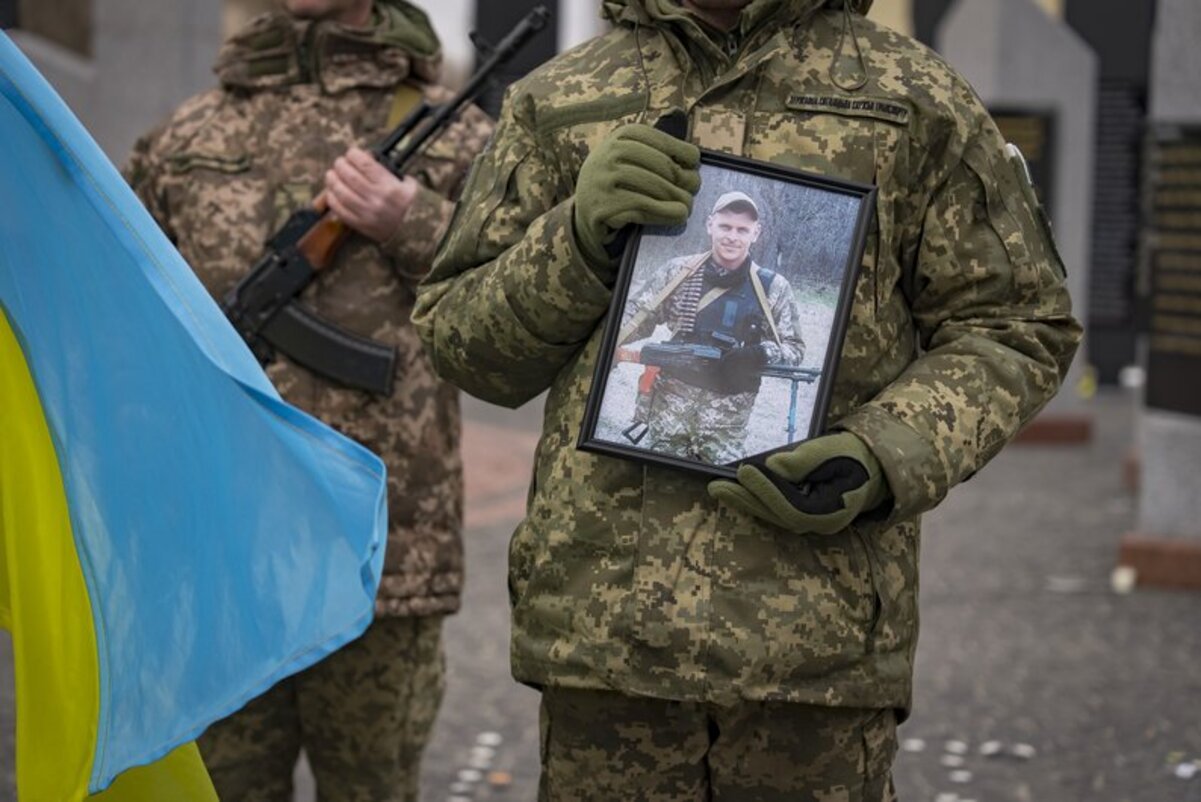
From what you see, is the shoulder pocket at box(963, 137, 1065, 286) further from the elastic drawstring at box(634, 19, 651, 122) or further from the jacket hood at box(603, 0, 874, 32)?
the elastic drawstring at box(634, 19, 651, 122)

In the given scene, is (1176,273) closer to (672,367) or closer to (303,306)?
(303,306)

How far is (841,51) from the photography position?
2.93m

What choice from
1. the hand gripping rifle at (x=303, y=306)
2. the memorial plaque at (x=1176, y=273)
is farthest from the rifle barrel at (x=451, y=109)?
the memorial plaque at (x=1176, y=273)

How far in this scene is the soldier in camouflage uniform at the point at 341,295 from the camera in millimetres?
3965

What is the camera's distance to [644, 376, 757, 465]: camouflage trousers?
2.76 metres

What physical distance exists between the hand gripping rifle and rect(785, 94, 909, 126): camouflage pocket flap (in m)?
1.18

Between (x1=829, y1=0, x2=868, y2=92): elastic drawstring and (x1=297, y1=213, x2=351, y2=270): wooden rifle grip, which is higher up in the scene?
(x1=829, y1=0, x2=868, y2=92): elastic drawstring

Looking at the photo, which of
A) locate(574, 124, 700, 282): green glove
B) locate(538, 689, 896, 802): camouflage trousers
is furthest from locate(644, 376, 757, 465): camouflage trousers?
locate(538, 689, 896, 802): camouflage trousers

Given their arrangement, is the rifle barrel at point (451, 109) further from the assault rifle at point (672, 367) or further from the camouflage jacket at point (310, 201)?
the assault rifle at point (672, 367)

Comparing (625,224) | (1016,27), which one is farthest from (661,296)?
(1016,27)

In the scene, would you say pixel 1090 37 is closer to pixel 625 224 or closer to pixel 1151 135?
pixel 1151 135

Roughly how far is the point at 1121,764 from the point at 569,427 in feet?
11.0

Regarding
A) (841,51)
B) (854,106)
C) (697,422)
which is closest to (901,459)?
(697,422)

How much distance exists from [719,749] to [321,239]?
4.82 ft
